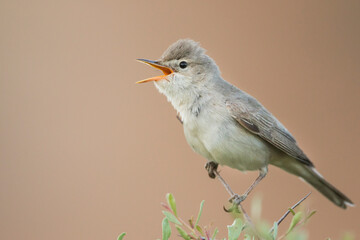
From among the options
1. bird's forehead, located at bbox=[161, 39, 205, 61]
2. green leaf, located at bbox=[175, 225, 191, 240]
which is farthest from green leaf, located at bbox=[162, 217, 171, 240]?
bird's forehead, located at bbox=[161, 39, 205, 61]

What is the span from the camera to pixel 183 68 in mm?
2141

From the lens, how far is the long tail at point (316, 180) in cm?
220

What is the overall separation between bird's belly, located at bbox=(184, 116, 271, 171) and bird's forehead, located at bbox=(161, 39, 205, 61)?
391mm

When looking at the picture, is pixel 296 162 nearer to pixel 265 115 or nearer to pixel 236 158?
pixel 265 115

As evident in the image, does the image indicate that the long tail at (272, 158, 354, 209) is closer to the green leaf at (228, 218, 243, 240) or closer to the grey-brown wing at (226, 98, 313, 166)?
the grey-brown wing at (226, 98, 313, 166)

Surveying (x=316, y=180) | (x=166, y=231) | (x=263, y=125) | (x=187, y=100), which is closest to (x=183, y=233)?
(x=166, y=231)

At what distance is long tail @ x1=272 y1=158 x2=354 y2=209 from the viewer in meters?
2.20

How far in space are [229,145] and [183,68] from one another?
476 mm

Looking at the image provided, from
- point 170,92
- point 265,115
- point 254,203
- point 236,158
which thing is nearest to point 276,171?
point 265,115

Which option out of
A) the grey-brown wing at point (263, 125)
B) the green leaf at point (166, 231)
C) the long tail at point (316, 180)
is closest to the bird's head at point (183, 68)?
the grey-brown wing at point (263, 125)

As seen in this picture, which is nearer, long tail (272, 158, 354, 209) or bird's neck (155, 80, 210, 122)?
bird's neck (155, 80, 210, 122)

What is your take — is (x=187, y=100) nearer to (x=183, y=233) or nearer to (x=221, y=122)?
(x=221, y=122)

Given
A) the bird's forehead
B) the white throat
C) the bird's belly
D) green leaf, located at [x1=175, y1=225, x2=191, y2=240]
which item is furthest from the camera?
the bird's forehead

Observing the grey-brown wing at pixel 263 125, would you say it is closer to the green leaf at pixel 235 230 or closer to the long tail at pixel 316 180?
the long tail at pixel 316 180
